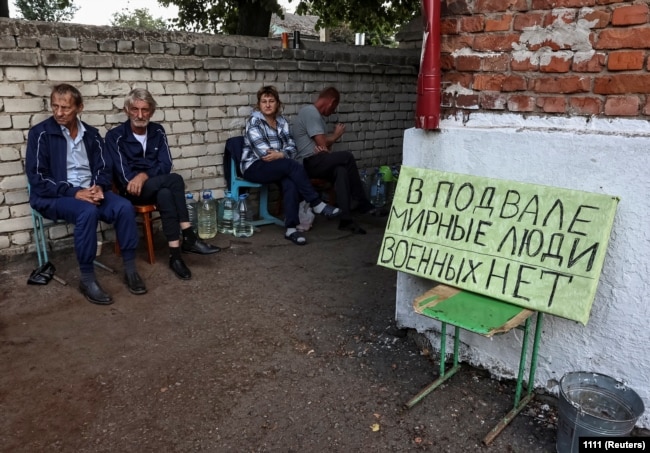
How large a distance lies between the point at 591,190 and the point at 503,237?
44cm

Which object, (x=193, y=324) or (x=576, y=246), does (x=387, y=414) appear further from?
(x=193, y=324)

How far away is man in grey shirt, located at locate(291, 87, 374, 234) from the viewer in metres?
5.73

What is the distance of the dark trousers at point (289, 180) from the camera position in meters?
5.40

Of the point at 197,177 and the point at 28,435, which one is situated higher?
the point at 197,177

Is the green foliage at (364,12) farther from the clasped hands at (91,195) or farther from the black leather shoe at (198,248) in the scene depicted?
the clasped hands at (91,195)

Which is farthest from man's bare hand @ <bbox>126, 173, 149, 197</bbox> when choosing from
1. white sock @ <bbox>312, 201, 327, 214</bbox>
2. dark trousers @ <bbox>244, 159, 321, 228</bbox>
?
white sock @ <bbox>312, 201, 327, 214</bbox>

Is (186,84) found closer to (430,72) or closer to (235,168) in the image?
(235,168)

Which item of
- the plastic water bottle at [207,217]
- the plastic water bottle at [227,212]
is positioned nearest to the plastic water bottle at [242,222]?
the plastic water bottle at [227,212]

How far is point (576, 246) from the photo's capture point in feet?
7.67

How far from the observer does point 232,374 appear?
297 centimetres

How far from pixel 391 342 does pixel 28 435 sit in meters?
2.00

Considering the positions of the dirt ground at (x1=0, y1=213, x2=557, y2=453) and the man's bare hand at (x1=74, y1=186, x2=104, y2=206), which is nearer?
the dirt ground at (x1=0, y1=213, x2=557, y2=453)

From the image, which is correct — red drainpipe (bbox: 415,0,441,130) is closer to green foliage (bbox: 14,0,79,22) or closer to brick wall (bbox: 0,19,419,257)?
brick wall (bbox: 0,19,419,257)

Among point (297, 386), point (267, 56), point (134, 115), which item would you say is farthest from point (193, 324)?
point (267, 56)
